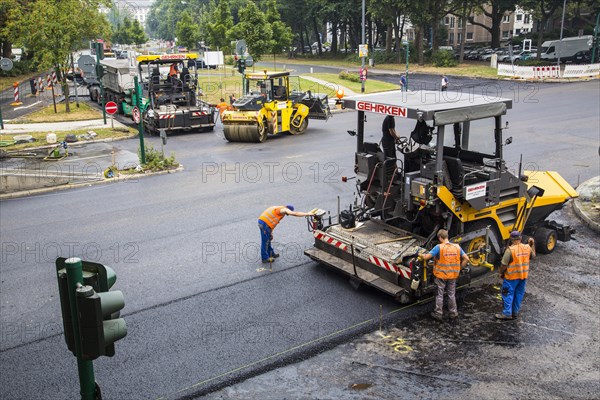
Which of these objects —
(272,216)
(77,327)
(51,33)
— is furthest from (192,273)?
(51,33)

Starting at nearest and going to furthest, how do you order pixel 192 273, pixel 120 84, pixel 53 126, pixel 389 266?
pixel 389 266
pixel 192 273
pixel 53 126
pixel 120 84

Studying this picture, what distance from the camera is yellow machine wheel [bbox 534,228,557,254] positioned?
10523 mm

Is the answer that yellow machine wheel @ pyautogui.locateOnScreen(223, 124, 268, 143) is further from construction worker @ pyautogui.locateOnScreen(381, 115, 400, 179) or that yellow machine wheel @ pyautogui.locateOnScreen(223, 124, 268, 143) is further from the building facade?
the building facade

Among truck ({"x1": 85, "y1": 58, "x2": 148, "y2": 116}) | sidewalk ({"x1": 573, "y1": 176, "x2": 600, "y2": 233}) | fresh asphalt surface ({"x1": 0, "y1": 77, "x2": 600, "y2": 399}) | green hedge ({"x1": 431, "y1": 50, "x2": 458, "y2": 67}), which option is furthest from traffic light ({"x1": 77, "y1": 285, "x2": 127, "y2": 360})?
green hedge ({"x1": 431, "y1": 50, "x2": 458, "y2": 67})

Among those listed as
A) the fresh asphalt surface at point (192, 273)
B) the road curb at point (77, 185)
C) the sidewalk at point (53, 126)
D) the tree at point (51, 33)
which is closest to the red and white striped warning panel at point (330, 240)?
the fresh asphalt surface at point (192, 273)

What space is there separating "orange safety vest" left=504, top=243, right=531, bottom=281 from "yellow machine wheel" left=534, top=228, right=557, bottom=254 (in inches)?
106

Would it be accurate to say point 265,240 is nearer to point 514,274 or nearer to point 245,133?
point 514,274

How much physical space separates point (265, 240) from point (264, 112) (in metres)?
12.3

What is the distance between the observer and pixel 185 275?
9953mm

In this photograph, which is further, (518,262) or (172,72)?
(172,72)

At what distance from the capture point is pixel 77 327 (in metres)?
3.30

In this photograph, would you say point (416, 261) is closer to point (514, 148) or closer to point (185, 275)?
point (185, 275)

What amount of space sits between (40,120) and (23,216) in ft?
48.0

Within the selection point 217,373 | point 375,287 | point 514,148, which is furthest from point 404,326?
point 514,148
